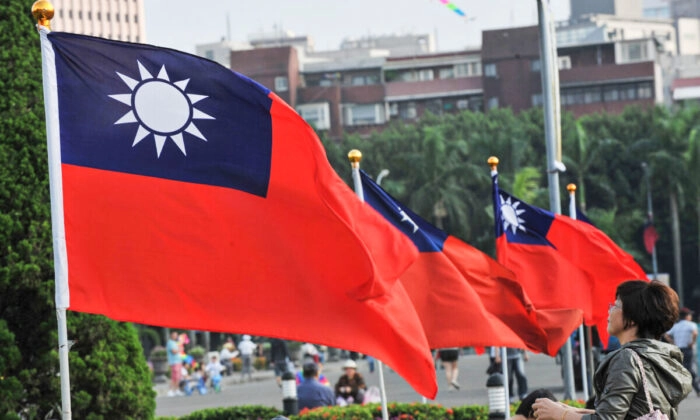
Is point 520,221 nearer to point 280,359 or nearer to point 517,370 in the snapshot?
point 517,370

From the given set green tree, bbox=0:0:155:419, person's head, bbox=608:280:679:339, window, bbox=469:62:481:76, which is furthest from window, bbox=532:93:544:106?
person's head, bbox=608:280:679:339

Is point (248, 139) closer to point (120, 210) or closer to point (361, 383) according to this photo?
point (120, 210)

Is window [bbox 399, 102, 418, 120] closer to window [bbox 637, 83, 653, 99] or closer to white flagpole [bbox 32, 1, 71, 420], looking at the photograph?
window [bbox 637, 83, 653, 99]

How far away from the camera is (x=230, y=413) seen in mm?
15727

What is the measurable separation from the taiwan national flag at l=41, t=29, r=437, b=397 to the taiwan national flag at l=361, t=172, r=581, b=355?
293 centimetres

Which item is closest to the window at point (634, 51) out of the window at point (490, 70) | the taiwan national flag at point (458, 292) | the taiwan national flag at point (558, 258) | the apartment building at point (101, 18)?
the window at point (490, 70)

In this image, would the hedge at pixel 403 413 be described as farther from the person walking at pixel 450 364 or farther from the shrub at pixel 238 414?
the person walking at pixel 450 364

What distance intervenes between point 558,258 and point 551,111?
2596mm

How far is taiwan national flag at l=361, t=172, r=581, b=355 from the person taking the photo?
1062 cm

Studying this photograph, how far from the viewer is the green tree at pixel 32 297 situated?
10.3 m

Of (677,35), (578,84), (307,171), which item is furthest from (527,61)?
(307,171)

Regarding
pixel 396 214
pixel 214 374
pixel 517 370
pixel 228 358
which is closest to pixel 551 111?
pixel 396 214

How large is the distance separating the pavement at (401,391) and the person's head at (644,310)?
13950 mm

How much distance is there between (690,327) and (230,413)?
9056 mm
